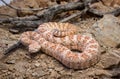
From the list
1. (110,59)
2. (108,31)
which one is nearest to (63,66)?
(110,59)

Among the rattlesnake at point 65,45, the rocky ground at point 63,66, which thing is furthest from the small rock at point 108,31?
the rattlesnake at point 65,45

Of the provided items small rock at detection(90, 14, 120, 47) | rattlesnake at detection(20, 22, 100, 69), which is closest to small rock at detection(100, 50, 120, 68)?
rattlesnake at detection(20, 22, 100, 69)

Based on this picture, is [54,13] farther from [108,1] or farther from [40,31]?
[108,1]

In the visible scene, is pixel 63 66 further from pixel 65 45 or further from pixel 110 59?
pixel 110 59

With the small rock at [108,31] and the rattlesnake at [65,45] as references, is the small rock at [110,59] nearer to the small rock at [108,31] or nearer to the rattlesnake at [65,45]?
the rattlesnake at [65,45]

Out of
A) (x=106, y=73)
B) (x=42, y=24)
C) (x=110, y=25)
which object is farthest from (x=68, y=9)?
(x=106, y=73)

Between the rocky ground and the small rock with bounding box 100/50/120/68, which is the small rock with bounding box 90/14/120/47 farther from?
the small rock with bounding box 100/50/120/68
